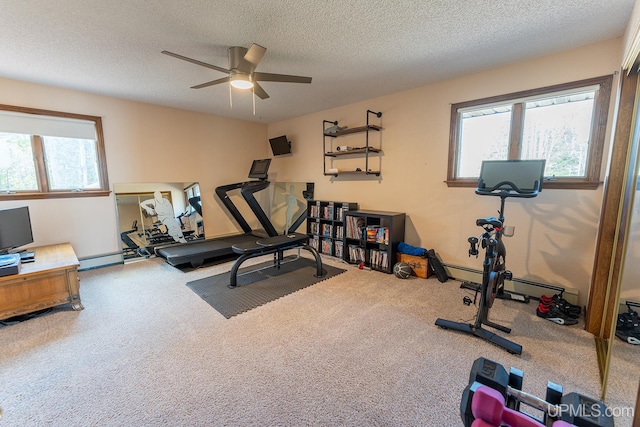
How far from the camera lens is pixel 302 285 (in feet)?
11.1

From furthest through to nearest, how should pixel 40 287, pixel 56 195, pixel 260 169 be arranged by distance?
pixel 260 169, pixel 56 195, pixel 40 287

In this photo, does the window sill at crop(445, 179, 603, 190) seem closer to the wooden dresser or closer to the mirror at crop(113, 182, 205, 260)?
the wooden dresser

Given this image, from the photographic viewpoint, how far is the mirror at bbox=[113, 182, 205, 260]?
432 centimetres

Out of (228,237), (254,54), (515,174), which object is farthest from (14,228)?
(515,174)

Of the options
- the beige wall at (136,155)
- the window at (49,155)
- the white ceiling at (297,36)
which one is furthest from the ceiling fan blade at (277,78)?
the window at (49,155)

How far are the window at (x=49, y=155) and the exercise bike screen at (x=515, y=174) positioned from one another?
5224 mm

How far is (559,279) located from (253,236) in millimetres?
4593

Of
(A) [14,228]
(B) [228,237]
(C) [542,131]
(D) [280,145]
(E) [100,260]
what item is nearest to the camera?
(C) [542,131]

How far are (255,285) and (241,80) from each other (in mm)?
2366

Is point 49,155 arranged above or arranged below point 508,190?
above

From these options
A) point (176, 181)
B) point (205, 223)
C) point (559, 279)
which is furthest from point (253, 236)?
point (559, 279)

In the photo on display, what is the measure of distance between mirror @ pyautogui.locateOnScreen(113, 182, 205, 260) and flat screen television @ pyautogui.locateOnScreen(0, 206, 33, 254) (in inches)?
43.9

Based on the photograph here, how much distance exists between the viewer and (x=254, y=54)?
91.5 inches

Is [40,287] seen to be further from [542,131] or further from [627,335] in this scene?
[542,131]
